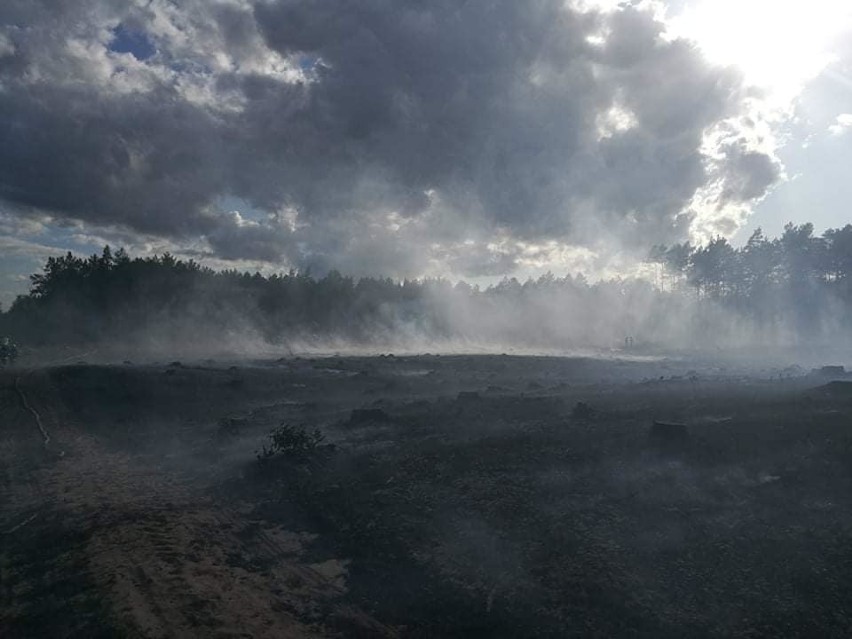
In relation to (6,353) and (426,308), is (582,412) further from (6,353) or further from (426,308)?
(426,308)

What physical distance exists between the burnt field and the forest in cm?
5659

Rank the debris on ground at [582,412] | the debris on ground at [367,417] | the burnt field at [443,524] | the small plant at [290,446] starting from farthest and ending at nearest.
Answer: the debris on ground at [367,417] → the debris on ground at [582,412] → the small plant at [290,446] → the burnt field at [443,524]

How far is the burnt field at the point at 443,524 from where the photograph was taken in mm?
9789

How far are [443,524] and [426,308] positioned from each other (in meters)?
97.4

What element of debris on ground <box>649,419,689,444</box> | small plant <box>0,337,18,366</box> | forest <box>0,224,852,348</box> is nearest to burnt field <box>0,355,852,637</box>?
debris on ground <box>649,419,689,444</box>

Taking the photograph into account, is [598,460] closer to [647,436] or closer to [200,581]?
[647,436]

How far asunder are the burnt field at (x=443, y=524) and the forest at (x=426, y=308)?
186ft

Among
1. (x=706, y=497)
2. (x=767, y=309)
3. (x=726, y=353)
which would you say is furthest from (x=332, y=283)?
(x=706, y=497)

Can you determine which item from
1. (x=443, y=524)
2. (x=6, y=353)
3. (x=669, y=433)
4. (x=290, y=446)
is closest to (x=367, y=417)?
(x=290, y=446)

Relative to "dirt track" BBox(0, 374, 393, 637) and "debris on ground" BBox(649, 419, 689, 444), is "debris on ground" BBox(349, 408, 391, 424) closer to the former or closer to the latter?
"dirt track" BBox(0, 374, 393, 637)

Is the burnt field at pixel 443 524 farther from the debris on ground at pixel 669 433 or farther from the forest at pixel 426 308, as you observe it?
the forest at pixel 426 308

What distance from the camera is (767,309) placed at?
95125mm

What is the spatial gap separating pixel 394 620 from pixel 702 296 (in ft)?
364

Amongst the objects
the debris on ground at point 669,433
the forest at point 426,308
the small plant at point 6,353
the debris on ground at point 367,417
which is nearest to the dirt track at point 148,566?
the debris on ground at point 367,417
